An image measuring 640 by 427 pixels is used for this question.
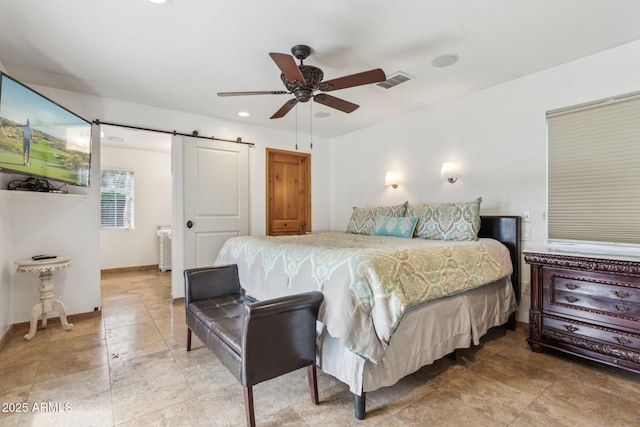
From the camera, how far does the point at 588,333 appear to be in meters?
2.19

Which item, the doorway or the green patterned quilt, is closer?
the green patterned quilt

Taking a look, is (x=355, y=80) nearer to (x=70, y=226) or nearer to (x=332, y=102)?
(x=332, y=102)

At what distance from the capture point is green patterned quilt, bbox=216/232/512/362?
1610mm

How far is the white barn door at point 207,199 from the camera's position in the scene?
3928 mm

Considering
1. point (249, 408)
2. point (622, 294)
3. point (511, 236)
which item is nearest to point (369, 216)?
point (511, 236)

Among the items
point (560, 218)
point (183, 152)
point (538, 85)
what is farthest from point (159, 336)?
point (538, 85)

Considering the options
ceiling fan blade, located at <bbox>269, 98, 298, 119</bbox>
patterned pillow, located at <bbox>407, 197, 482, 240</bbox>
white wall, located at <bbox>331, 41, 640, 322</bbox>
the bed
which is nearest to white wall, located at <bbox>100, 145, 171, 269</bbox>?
the bed

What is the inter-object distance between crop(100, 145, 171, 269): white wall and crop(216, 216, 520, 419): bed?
410cm

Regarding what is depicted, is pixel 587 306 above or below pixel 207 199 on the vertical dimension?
below

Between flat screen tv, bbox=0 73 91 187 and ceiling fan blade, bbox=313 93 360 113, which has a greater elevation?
→ ceiling fan blade, bbox=313 93 360 113

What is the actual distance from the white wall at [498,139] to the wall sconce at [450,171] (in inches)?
3.8

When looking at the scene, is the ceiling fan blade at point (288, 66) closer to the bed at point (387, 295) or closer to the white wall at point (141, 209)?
the bed at point (387, 295)

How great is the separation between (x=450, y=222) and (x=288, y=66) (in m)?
2.09

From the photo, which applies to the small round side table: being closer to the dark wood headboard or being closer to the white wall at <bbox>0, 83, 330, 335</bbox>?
the white wall at <bbox>0, 83, 330, 335</bbox>
